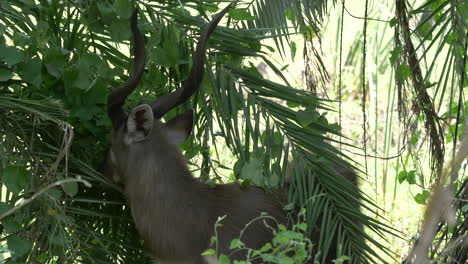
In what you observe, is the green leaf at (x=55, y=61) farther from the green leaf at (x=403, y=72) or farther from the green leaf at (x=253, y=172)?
the green leaf at (x=403, y=72)

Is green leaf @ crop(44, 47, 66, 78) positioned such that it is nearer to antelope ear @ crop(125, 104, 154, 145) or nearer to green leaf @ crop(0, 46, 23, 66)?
green leaf @ crop(0, 46, 23, 66)

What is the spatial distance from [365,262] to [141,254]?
1.21m

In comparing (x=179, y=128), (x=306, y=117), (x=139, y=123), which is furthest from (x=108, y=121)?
(x=306, y=117)

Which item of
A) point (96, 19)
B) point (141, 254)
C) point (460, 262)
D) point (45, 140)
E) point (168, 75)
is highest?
point (96, 19)

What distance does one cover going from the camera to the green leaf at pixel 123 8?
14.0 ft

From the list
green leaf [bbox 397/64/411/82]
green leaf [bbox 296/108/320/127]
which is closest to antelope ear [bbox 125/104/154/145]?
green leaf [bbox 296/108/320/127]

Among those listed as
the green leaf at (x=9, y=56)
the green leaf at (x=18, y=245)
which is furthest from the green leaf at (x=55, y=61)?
the green leaf at (x=18, y=245)

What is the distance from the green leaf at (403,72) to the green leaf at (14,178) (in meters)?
2.11

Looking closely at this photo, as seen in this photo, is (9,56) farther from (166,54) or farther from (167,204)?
(167,204)

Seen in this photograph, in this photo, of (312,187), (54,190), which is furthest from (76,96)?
(312,187)

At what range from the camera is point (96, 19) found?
4.43m

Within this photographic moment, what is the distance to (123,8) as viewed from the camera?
14.0ft

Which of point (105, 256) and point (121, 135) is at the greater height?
point (121, 135)

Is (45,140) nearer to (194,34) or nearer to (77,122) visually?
(77,122)
